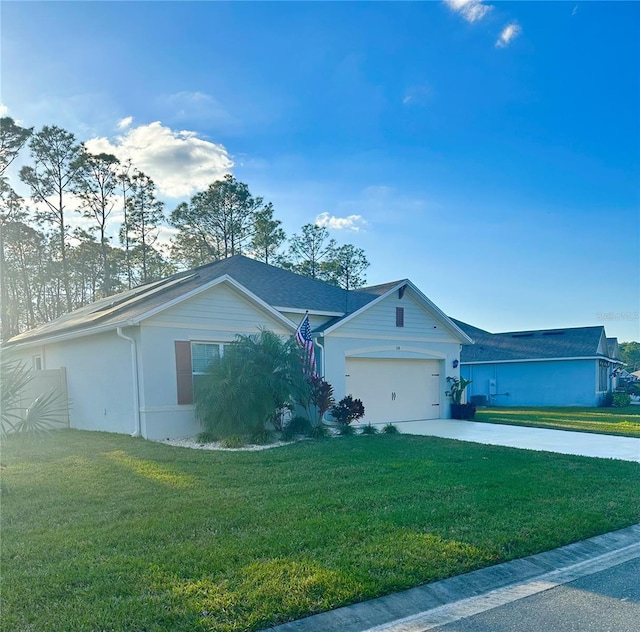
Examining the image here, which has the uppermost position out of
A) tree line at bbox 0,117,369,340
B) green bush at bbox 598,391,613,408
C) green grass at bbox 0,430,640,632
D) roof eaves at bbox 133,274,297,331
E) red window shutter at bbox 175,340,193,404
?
tree line at bbox 0,117,369,340

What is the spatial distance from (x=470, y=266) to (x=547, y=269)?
8.57 ft

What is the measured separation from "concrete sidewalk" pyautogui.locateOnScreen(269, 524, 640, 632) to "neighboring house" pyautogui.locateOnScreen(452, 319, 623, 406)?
22.4m

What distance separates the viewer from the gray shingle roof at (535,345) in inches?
996

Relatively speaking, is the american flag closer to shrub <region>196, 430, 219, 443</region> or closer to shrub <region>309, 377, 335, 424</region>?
shrub <region>309, 377, 335, 424</region>

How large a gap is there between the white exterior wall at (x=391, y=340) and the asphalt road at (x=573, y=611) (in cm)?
1044

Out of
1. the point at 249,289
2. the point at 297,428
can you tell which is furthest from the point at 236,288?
the point at 297,428

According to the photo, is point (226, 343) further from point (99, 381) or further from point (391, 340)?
point (391, 340)

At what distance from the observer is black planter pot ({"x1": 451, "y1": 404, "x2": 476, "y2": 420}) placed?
1672cm

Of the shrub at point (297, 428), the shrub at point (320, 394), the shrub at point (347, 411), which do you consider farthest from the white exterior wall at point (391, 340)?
the shrub at point (297, 428)

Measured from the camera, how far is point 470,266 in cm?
1744

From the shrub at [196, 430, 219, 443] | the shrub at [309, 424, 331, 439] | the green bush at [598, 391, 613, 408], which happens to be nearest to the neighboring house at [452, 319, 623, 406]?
the green bush at [598, 391, 613, 408]

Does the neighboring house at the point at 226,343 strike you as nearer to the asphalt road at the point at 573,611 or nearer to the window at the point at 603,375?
the asphalt road at the point at 573,611

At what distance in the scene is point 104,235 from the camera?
3136cm

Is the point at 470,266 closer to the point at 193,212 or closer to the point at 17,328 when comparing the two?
the point at 193,212
